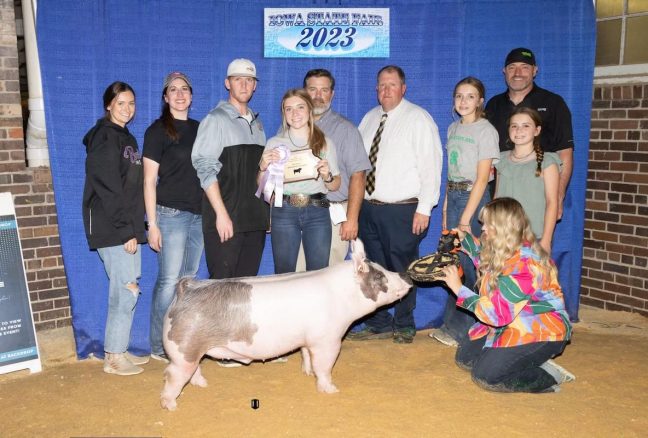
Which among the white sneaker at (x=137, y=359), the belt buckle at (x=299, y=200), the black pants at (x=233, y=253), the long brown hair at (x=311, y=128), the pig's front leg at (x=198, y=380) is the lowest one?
the white sneaker at (x=137, y=359)

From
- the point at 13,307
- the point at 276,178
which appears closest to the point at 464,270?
the point at 276,178

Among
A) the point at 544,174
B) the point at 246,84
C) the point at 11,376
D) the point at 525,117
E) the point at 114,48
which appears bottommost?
the point at 11,376

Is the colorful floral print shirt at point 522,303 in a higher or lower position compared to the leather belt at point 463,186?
lower

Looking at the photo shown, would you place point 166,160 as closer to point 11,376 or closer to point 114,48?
point 114,48

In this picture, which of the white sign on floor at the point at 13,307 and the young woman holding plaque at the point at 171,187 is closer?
the young woman holding plaque at the point at 171,187

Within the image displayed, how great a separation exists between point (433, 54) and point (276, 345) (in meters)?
2.85

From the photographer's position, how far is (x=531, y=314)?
4.00 metres

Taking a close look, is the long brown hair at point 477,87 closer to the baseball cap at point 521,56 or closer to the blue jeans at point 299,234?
the baseball cap at point 521,56

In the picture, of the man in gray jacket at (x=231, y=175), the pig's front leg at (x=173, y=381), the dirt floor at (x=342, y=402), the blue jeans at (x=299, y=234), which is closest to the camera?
the dirt floor at (x=342, y=402)

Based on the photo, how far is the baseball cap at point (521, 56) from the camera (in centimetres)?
482

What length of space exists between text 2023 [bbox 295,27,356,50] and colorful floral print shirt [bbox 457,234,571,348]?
2265 millimetres

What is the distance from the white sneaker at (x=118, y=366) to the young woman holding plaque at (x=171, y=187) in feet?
1.54

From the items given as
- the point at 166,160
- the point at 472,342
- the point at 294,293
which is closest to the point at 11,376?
the point at 166,160

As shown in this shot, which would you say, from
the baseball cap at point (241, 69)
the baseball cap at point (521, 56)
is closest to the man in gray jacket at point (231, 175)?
the baseball cap at point (241, 69)
